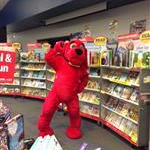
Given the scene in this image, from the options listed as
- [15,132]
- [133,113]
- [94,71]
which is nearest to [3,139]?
[15,132]

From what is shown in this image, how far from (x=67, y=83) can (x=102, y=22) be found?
3198mm

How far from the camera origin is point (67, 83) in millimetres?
4828

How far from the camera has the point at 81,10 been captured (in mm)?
7582

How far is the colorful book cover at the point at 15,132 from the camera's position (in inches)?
71.1

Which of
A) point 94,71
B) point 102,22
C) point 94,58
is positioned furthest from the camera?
point 102,22

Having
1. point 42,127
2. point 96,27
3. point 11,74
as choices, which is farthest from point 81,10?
point 11,74

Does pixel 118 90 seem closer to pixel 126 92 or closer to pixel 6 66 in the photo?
pixel 126 92

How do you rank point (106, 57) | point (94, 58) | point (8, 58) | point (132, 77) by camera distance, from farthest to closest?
1. point (94, 58)
2. point (106, 57)
3. point (132, 77)
4. point (8, 58)

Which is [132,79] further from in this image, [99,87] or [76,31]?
[76,31]

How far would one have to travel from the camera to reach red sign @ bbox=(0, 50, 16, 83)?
2301 mm

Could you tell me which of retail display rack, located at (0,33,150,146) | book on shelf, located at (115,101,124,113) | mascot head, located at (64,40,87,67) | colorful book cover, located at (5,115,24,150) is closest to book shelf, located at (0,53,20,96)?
retail display rack, located at (0,33,150,146)

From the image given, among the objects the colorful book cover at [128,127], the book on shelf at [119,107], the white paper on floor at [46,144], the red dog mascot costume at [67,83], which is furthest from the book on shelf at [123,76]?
the white paper on floor at [46,144]

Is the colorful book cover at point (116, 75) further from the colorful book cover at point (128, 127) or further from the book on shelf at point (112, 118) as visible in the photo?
the colorful book cover at point (128, 127)

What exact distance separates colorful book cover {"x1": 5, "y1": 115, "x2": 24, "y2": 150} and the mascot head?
2.93 metres
